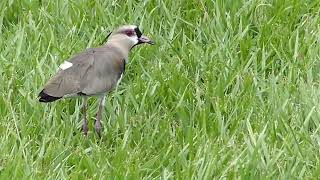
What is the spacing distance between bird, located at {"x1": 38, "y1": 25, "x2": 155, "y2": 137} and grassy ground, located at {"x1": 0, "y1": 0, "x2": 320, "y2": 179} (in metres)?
0.21

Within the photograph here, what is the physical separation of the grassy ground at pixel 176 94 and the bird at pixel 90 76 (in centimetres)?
21

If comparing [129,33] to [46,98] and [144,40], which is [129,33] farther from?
[46,98]

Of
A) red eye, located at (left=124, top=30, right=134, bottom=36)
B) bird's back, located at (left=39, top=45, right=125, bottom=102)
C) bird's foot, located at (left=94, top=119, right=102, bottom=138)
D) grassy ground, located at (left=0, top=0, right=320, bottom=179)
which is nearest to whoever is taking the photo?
grassy ground, located at (left=0, top=0, right=320, bottom=179)

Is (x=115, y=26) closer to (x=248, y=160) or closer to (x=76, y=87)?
(x=76, y=87)

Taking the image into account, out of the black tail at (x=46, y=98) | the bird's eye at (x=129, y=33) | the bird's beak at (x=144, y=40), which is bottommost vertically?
the bird's beak at (x=144, y=40)

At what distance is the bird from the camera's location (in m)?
5.33

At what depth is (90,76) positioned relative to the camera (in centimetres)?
547

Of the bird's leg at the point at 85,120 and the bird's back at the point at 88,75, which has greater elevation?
the bird's back at the point at 88,75

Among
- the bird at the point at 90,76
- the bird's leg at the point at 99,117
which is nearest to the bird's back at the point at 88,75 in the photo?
the bird at the point at 90,76

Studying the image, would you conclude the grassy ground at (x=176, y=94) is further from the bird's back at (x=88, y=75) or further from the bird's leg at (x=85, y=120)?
the bird's back at (x=88, y=75)

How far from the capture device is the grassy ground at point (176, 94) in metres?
5.18

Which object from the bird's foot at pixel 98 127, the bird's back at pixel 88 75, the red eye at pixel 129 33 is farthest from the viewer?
the red eye at pixel 129 33

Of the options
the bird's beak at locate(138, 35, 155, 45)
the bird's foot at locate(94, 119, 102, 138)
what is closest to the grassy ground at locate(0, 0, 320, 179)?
the bird's foot at locate(94, 119, 102, 138)

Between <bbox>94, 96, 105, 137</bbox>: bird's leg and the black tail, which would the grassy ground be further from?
the black tail
